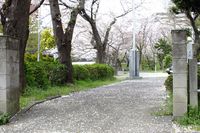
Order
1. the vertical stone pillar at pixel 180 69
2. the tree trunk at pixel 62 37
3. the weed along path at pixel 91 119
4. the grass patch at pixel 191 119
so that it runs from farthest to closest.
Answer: the tree trunk at pixel 62 37
the vertical stone pillar at pixel 180 69
the grass patch at pixel 191 119
the weed along path at pixel 91 119

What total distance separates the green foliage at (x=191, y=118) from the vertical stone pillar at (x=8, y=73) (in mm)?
3979

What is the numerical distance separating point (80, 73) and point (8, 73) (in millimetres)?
14768

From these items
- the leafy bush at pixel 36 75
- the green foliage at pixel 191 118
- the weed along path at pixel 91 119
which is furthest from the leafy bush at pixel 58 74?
the green foliage at pixel 191 118

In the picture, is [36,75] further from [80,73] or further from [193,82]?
[193,82]

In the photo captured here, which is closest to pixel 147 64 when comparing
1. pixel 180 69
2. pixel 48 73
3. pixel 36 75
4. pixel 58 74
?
pixel 58 74

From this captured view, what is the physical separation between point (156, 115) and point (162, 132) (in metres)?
1.95

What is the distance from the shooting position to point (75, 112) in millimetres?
10125

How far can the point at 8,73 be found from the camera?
359 inches

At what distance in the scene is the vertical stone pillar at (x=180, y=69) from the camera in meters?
8.51

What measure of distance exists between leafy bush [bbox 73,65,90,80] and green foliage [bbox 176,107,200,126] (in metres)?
14.4

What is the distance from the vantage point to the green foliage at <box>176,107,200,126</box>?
26.9 ft

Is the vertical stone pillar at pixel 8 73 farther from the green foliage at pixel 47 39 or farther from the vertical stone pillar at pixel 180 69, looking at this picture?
the green foliage at pixel 47 39

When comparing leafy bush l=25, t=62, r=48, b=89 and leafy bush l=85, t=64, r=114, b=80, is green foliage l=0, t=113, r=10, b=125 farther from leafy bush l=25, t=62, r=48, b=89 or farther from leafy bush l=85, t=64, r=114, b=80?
leafy bush l=85, t=64, r=114, b=80

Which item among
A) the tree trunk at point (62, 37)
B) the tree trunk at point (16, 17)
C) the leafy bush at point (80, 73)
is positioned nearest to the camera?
the tree trunk at point (16, 17)
